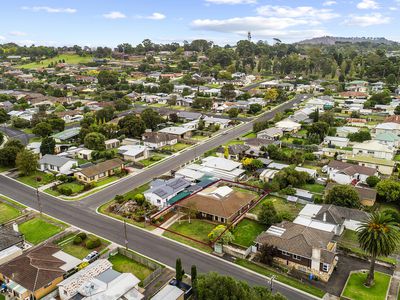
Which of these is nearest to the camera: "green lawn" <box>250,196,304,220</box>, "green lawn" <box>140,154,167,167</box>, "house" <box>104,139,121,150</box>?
"green lawn" <box>250,196,304,220</box>

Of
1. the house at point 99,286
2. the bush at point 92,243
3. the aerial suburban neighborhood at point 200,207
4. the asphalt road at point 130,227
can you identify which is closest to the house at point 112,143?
the aerial suburban neighborhood at point 200,207

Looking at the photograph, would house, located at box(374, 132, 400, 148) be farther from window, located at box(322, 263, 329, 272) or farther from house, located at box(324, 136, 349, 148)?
window, located at box(322, 263, 329, 272)

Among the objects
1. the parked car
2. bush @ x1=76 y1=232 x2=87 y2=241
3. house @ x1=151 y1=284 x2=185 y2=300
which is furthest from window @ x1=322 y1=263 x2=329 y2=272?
bush @ x1=76 y1=232 x2=87 y2=241

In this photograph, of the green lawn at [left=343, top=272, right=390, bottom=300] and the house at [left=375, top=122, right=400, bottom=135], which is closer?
the green lawn at [left=343, top=272, right=390, bottom=300]

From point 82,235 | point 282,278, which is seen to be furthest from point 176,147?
point 282,278

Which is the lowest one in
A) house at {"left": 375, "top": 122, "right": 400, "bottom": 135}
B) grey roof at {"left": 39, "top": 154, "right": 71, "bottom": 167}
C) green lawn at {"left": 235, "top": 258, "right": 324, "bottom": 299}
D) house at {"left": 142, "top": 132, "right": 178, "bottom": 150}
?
green lawn at {"left": 235, "top": 258, "right": 324, "bottom": 299}

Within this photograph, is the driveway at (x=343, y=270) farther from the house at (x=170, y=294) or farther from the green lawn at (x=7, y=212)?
the green lawn at (x=7, y=212)

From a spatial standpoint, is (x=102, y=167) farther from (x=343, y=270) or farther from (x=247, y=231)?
(x=343, y=270)
